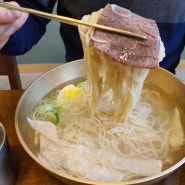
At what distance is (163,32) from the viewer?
1230 millimetres

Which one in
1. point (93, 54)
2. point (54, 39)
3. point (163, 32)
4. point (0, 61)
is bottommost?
point (54, 39)

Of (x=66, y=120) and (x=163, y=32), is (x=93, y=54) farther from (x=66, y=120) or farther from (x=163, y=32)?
(x=163, y=32)

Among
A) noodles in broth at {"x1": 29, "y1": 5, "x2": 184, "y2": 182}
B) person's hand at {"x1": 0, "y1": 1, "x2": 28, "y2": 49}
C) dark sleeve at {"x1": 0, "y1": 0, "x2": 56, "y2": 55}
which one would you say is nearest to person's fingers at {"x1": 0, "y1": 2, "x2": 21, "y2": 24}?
person's hand at {"x1": 0, "y1": 1, "x2": 28, "y2": 49}

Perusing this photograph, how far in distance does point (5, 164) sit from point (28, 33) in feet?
1.97

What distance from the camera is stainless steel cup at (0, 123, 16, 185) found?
733 millimetres

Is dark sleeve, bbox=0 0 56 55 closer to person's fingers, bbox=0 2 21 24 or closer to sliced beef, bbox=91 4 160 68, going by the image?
person's fingers, bbox=0 2 21 24

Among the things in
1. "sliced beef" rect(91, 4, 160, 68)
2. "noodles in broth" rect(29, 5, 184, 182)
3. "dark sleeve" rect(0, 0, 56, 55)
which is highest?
"sliced beef" rect(91, 4, 160, 68)

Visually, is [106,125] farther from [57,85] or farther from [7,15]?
[7,15]

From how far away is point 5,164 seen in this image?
0.75 metres

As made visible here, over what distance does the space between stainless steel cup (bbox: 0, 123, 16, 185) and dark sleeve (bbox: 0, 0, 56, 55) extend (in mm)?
432

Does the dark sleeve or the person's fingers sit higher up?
the person's fingers

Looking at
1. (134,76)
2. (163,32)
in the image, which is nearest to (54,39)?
(163,32)

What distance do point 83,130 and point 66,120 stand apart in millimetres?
72

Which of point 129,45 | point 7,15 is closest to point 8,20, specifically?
point 7,15
